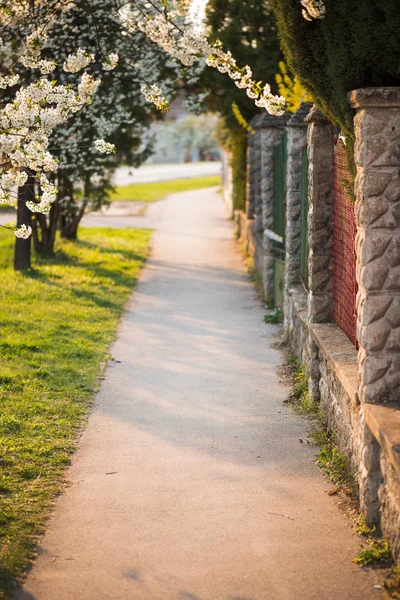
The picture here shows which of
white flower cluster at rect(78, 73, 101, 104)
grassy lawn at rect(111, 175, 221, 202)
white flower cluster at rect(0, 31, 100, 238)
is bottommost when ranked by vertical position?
grassy lawn at rect(111, 175, 221, 202)

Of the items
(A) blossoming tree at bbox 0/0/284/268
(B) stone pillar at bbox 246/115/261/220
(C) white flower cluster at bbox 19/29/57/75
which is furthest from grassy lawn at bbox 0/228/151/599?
(C) white flower cluster at bbox 19/29/57/75

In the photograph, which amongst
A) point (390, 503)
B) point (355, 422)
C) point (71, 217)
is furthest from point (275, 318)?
point (71, 217)

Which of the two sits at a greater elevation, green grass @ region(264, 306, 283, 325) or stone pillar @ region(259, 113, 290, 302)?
stone pillar @ region(259, 113, 290, 302)

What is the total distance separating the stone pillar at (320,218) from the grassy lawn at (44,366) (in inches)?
87.4

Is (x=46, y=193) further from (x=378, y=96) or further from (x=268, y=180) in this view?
(x=268, y=180)

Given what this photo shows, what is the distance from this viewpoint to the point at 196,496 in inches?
207

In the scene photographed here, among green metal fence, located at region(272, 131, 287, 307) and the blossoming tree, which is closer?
the blossoming tree

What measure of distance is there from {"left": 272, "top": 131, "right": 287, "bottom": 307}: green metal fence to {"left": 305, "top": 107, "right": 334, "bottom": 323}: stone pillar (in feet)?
11.3

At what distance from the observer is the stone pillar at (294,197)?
361 inches

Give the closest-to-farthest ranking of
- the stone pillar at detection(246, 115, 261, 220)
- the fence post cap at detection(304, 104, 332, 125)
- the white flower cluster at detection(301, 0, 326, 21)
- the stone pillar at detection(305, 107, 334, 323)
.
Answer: the white flower cluster at detection(301, 0, 326, 21) → the fence post cap at detection(304, 104, 332, 125) → the stone pillar at detection(305, 107, 334, 323) → the stone pillar at detection(246, 115, 261, 220)

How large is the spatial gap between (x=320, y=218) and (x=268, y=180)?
16.7 ft

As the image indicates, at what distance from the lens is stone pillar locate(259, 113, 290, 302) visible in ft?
39.5

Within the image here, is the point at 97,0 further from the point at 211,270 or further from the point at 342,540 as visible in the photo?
the point at 342,540

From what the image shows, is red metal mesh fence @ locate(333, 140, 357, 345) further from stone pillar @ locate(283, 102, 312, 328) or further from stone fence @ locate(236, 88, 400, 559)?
stone pillar @ locate(283, 102, 312, 328)
